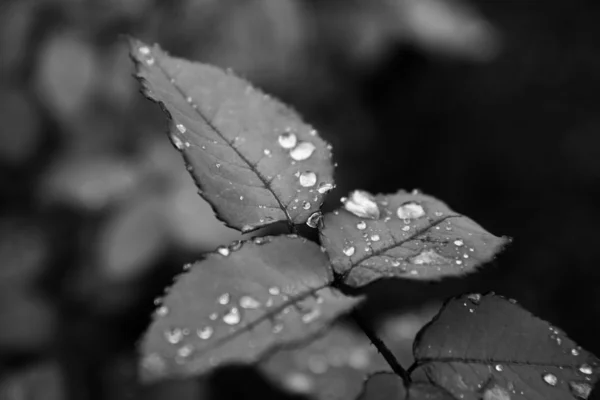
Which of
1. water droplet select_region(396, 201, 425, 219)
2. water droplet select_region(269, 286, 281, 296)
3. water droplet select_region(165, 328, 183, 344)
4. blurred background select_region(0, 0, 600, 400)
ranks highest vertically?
water droplet select_region(396, 201, 425, 219)

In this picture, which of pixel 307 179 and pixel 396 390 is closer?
pixel 396 390

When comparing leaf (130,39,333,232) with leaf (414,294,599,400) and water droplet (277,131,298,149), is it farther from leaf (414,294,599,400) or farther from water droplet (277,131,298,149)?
leaf (414,294,599,400)

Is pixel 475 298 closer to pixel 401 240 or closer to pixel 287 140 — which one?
pixel 401 240

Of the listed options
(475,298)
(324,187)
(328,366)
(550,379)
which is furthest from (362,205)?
(328,366)

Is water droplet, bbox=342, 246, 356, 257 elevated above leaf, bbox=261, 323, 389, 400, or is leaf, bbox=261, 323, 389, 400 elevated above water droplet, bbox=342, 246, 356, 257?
water droplet, bbox=342, 246, 356, 257

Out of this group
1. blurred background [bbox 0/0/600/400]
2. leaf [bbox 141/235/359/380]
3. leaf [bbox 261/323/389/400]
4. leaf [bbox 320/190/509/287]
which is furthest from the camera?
blurred background [bbox 0/0/600/400]

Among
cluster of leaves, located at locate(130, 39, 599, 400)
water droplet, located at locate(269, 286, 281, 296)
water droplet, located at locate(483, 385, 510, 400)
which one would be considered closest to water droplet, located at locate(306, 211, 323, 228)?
cluster of leaves, located at locate(130, 39, 599, 400)

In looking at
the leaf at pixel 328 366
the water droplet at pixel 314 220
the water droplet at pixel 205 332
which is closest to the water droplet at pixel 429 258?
the water droplet at pixel 314 220
